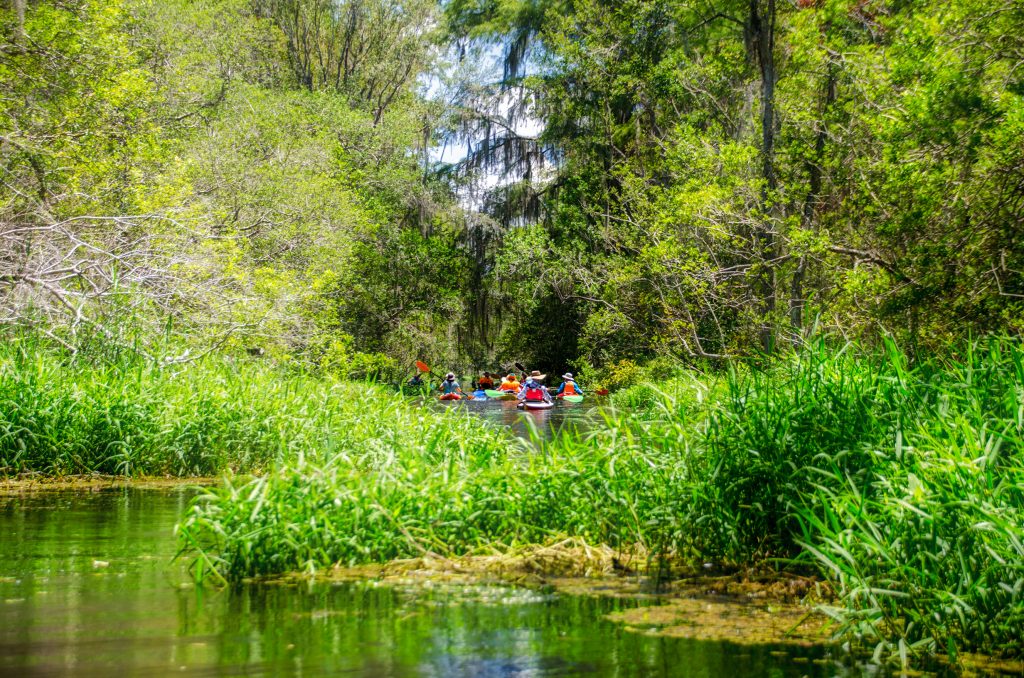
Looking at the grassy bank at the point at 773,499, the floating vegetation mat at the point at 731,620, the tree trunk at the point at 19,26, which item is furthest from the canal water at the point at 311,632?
the tree trunk at the point at 19,26

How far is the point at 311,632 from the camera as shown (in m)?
4.85

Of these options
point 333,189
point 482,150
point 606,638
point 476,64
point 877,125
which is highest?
point 476,64

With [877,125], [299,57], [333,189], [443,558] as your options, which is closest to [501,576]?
[443,558]

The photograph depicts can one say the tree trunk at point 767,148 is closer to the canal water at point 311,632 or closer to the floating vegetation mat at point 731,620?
the floating vegetation mat at point 731,620

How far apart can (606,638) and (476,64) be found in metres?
32.3

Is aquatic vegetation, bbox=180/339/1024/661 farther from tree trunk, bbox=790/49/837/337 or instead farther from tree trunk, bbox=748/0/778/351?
tree trunk, bbox=748/0/778/351

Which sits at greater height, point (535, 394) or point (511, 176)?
point (511, 176)

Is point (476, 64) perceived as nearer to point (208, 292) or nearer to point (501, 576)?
point (208, 292)

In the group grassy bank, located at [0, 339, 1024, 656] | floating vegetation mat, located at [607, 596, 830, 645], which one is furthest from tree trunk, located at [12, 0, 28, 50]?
floating vegetation mat, located at [607, 596, 830, 645]

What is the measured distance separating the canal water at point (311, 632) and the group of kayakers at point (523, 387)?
20150 millimetres

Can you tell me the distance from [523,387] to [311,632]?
2307 centimetres

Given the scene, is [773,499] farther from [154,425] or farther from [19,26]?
[19,26]

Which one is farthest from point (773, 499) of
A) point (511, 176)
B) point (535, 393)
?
point (511, 176)

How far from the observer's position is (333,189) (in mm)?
29422
